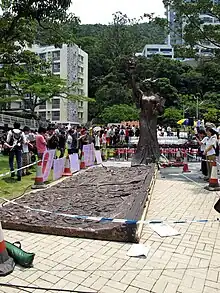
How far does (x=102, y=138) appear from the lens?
20.7 meters

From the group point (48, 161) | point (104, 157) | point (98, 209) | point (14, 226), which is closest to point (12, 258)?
point (14, 226)

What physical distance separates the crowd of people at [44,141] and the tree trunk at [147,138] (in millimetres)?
3048

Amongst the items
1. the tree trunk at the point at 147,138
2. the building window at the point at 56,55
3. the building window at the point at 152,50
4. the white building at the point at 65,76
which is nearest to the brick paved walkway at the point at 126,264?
the tree trunk at the point at 147,138

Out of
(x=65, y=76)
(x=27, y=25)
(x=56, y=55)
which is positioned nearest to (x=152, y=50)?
(x=56, y=55)

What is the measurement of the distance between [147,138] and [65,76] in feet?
136

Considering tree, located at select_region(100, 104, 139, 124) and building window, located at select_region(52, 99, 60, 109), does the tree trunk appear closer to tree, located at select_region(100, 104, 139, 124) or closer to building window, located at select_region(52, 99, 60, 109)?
tree, located at select_region(100, 104, 139, 124)

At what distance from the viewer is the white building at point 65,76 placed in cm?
5231

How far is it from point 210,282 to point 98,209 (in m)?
2.79

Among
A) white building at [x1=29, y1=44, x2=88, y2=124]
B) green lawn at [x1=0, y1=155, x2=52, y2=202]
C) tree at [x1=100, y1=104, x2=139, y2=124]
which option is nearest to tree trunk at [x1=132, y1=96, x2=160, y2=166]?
green lawn at [x1=0, y1=155, x2=52, y2=202]

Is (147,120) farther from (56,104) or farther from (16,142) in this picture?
(56,104)

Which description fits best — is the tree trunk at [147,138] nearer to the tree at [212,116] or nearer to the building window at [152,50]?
the tree at [212,116]

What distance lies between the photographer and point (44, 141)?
10672mm

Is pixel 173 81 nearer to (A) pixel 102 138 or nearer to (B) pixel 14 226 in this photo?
(A) pixel 102 138

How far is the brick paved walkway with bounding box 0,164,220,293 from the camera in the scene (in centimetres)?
367
